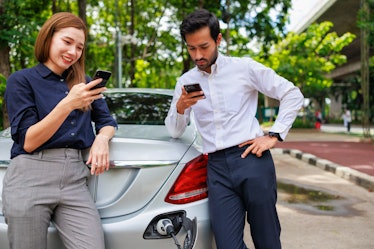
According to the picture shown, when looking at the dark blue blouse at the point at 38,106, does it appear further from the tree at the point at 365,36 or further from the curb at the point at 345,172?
the tree at the point at 365,36

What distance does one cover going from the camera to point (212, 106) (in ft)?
7.64

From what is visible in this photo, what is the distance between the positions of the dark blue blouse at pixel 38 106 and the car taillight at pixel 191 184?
0.50m

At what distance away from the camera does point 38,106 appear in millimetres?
1885

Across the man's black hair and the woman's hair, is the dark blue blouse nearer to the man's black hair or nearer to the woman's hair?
the woman's hair

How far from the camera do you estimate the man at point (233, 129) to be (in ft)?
7.32

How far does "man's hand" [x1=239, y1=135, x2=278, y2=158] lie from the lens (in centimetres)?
224

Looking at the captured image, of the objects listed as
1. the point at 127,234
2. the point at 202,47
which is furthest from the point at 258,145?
the point at 127,234

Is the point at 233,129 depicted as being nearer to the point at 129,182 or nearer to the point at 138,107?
the point at 129,182

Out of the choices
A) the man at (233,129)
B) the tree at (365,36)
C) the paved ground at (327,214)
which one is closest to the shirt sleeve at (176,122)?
the man at (233,129)

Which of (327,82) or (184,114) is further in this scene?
(327,82)

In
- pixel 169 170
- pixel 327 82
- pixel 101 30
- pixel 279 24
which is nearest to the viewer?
pixel 169 170

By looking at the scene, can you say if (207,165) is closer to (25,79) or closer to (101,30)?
(25,79)

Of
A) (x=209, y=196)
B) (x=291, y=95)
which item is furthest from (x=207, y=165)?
(x=291, y=95)

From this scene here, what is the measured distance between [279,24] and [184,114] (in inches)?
451
